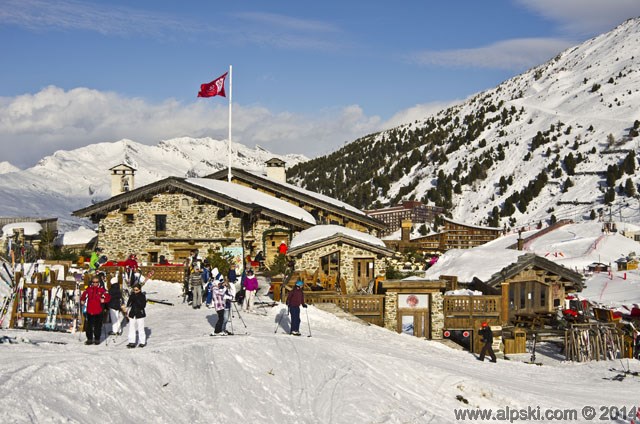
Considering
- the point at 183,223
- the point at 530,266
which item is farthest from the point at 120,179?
the point at 530,266

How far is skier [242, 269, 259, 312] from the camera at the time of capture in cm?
2455

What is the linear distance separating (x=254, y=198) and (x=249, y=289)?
50.2 feet

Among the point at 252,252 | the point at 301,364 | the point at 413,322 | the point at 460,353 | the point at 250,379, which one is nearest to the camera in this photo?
the point at 250,379

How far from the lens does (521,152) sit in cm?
9025

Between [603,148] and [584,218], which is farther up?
[603,148]

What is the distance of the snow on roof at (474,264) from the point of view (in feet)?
109

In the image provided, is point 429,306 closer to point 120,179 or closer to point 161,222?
point 161,222

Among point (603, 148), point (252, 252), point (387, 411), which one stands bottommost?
point (387, 411)

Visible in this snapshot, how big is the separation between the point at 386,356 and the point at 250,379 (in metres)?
5.50

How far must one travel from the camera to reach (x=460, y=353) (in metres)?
25.3

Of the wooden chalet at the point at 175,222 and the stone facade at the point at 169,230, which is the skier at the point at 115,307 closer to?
the wooden chalet at the point at 175,222

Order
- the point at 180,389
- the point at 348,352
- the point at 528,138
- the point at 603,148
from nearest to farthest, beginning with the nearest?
the point at 180,389
the point at 348,352
the point at 603,148
the point at 528,138

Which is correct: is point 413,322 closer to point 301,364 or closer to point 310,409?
point 301,364

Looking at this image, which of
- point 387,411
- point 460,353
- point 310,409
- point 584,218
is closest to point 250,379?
point 310,409
